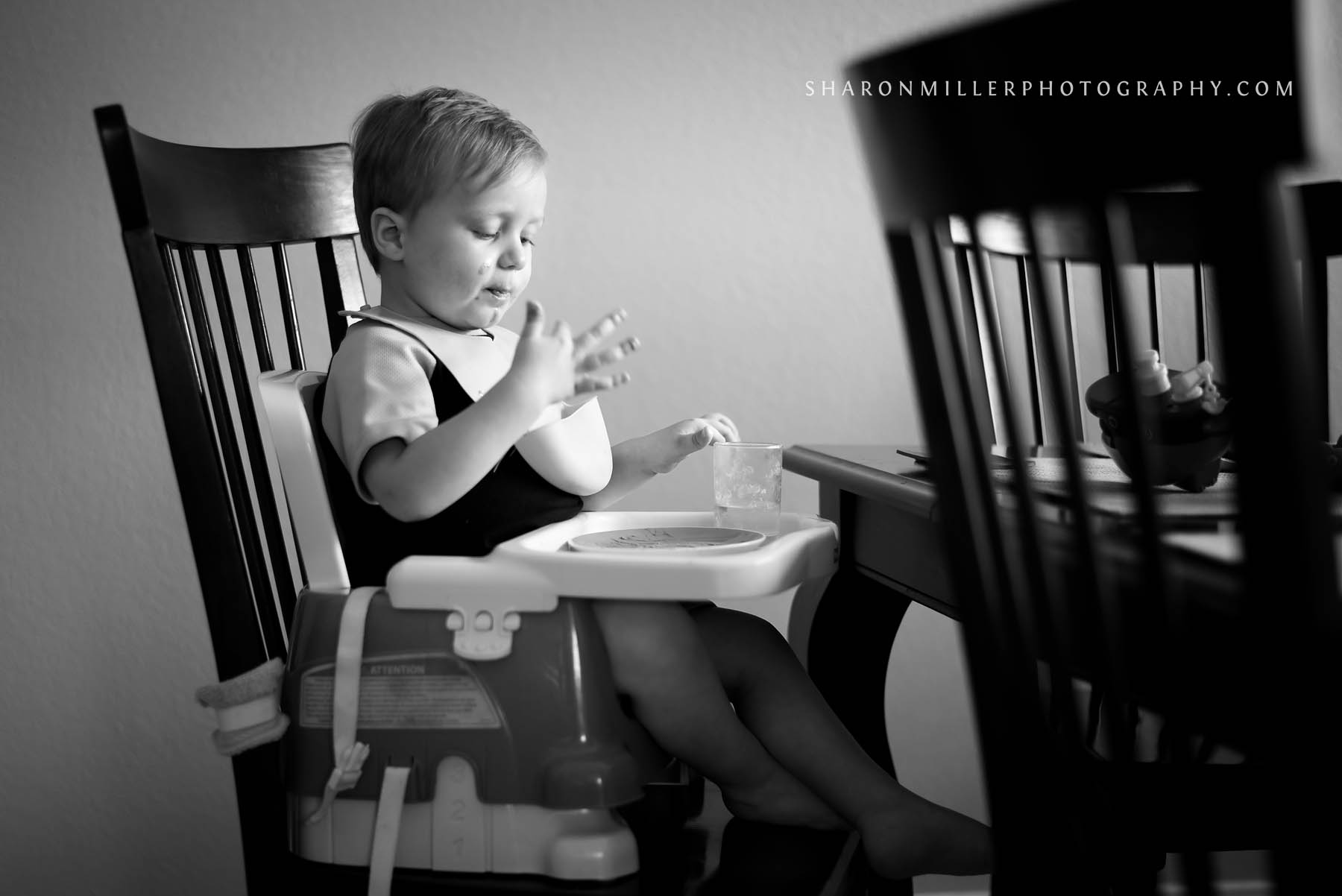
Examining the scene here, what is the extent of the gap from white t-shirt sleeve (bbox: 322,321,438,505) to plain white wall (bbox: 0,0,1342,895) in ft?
2.10

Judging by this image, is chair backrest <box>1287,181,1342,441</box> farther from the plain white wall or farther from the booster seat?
the booster seat

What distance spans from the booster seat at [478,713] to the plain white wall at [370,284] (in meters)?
0.82

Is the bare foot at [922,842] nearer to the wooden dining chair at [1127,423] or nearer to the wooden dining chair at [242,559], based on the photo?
the wooden dining chair at [242,559]

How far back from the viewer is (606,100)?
5.10 ft

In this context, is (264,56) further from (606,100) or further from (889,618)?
(889,618)

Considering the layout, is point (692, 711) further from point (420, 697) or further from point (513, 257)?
point (513, 257)

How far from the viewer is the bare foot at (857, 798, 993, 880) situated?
2.61 ft

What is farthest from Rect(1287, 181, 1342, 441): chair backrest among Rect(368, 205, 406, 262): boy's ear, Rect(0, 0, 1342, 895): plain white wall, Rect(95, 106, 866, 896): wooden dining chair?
Rect(368, 205, 406, 262): boy's ear

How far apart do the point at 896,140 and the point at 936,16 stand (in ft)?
4.29

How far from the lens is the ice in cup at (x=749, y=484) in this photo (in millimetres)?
994

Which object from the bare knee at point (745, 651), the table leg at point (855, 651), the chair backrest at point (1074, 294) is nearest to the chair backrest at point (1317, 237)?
the chair backrest at point (1074, 294)

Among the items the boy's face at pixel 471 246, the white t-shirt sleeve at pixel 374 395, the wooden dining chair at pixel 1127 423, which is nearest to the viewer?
the wooden dining chair at pixel 1127 423

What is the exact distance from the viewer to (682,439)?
111 centimetres

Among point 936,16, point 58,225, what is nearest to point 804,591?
point 936,16
